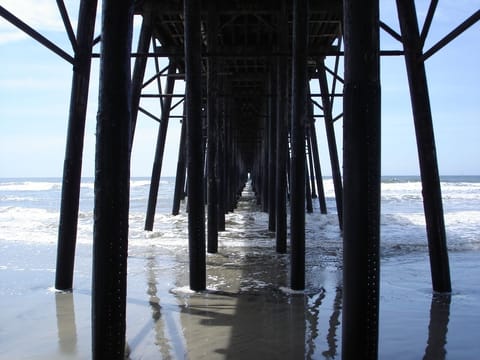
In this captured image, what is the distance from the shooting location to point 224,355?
2.91m

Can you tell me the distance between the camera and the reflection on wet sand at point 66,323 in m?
3.09

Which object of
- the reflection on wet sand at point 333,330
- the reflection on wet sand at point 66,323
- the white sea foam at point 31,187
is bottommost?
the reflection on wet sand at point 66,323

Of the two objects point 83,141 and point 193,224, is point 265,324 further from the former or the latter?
point 83,141

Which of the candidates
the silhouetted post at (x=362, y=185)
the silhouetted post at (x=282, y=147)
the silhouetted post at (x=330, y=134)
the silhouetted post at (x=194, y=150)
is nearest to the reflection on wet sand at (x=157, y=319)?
the silhouetted post at (x=194, y=150)

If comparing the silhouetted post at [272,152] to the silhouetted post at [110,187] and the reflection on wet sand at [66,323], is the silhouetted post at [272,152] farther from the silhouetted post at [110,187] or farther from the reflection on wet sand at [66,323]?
the silhouetted post at [110,187]

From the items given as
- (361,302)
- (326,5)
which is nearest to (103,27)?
(361,302)

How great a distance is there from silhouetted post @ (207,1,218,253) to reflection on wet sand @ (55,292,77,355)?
2645 millimetres

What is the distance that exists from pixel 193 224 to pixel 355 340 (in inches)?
97.6

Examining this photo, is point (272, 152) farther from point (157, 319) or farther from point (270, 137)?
point (157, 319)

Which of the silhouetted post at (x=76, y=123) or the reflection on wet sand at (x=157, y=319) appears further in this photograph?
the silhouetted post at (x=76, y=123)

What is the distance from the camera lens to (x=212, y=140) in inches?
263

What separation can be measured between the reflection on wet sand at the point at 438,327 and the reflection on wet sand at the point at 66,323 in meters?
2.20

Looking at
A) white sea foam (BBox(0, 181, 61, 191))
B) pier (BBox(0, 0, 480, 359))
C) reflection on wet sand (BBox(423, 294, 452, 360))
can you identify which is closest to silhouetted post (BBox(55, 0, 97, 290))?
pier (BBox(0, 0, 480, 359))

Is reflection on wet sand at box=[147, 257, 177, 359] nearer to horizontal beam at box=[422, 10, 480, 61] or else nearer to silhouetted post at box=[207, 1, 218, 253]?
silhouetted post at box=[207, 1, 218, 253]
